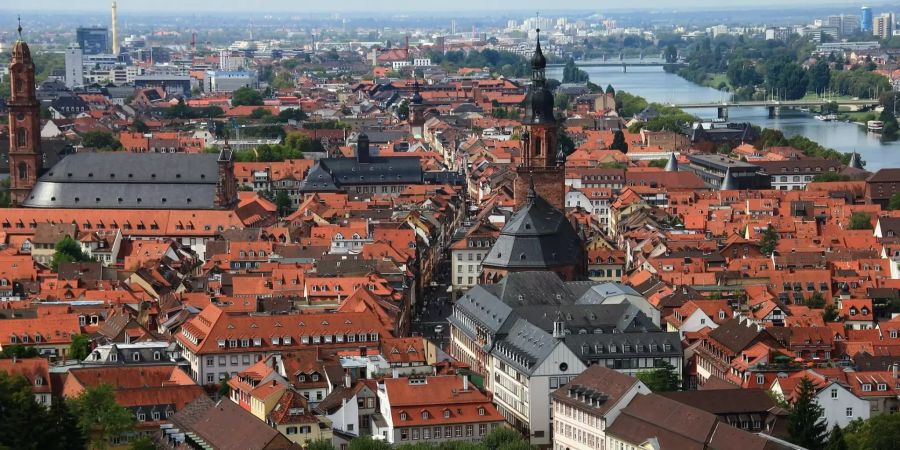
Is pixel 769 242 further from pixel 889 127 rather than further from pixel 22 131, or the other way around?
pixel 889 127

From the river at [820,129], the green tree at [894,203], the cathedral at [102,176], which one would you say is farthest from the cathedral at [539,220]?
the river at [820,129]

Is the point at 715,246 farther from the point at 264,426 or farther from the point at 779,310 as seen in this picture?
the point at 264,426

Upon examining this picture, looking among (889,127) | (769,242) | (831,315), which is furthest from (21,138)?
(889,127)

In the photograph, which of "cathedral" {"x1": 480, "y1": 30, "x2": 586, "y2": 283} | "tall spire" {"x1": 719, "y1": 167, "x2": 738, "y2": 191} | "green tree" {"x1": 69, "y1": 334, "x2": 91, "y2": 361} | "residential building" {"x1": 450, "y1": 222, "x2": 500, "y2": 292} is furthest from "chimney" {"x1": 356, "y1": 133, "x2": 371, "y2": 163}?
"green tree" {"x1": 69, "y1": 334, "x2": 91, "y2": 361}

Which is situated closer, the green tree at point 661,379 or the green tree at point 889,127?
the green tree at point 661,379

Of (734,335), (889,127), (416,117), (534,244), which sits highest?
(534,244)

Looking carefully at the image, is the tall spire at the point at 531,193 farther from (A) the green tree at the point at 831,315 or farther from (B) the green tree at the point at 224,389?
(B) the green tree at the point at 224,389
